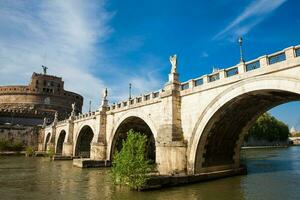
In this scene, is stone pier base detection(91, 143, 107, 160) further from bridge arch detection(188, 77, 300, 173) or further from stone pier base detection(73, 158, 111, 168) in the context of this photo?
bridge arch detection(188, 77, 300, 173)

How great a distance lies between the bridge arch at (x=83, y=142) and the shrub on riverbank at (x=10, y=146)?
21.2 m

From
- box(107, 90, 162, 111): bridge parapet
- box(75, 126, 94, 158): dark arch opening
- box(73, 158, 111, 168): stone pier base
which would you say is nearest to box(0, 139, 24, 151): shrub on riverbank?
box(75, 126, 94, 158): dark arch opening

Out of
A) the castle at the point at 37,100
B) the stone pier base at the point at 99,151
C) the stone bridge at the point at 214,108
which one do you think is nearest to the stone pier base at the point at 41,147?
the castle at the point at 37,100

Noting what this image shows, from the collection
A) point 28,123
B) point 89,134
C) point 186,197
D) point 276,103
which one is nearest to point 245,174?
point 276,103

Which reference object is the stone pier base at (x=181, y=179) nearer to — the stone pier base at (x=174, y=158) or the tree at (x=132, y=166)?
the tree at (x=132, y=166)

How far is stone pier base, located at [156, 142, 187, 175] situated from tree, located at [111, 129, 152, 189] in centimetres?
347

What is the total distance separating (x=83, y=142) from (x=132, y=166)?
34293mm

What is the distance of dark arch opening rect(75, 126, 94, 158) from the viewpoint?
46841 mm

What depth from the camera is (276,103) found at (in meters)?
19.6

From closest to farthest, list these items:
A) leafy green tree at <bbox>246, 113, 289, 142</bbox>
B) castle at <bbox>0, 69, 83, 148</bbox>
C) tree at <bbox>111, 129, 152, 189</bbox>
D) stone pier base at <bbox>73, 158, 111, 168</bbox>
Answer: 1. tree at <bbox>111, 129, 152, 189</bbox>
2. stone pier base at <bbox>73, 158, 111, 168</bbox>
3. castle at <bbox>0, 69, 83, 148</bbox>
4. leafy green tree at <bbox>246, 113, 289, 142</bbox>

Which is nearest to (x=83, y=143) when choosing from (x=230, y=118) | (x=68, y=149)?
(x=68, y=149)

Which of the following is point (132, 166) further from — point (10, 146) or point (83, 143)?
point (10, 146)

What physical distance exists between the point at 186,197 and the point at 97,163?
18.2 m

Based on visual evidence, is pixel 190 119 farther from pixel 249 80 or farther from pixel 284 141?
pixel 284 141
